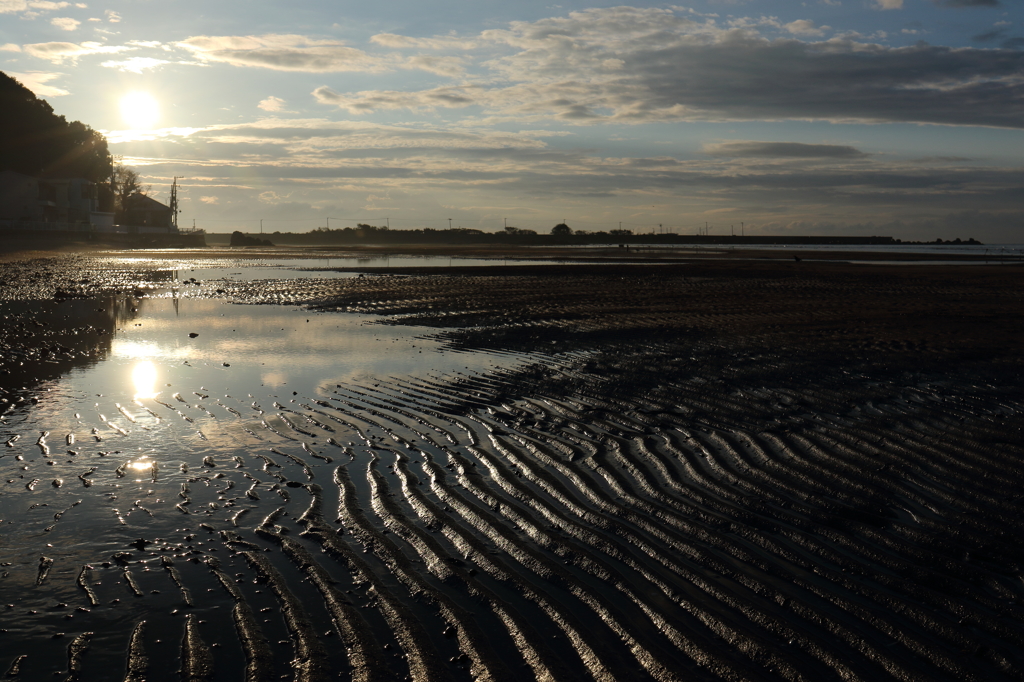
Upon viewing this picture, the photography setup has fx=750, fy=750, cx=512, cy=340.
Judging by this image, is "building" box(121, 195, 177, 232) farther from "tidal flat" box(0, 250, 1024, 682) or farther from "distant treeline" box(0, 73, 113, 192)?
"tidal flat" box(0, 250, 1024, 682)

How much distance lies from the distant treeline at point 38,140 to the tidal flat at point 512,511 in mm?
88979

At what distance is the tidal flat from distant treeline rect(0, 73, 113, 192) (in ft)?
292

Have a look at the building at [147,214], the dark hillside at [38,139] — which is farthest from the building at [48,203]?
the building at [147,214]

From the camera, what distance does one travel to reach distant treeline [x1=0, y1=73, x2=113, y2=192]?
285 ft

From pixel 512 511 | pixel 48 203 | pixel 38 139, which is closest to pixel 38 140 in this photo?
pixel 38 139

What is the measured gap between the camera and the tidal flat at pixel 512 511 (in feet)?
14.0

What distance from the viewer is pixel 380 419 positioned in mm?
9609

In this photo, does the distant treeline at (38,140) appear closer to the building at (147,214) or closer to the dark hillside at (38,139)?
the dark hillside at (38,139)

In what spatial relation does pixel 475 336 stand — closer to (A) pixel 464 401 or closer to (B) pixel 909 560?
(A) pixel 464 401

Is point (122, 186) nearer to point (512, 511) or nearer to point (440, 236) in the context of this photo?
point (440, 236)

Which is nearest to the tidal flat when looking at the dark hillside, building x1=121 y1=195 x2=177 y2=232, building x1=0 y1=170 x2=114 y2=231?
building x1=0 y1=170 x2=114 y2=231

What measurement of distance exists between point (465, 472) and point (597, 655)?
3.48m

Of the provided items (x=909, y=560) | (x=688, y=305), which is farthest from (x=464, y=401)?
(x=688, y=305)

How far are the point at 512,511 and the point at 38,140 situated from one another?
10680 cm
